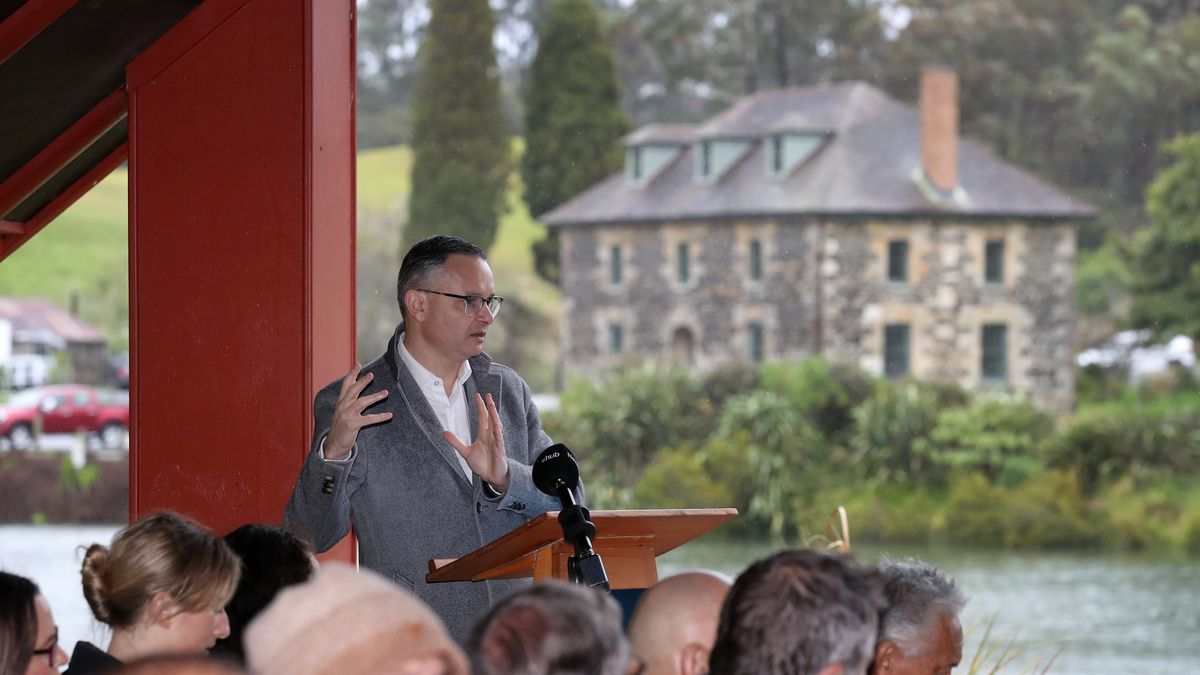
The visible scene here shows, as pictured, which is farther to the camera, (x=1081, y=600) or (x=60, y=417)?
(x=60, y=417)

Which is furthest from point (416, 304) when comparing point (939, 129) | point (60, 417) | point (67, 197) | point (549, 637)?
point (939, 129)

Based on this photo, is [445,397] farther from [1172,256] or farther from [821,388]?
[821,388]

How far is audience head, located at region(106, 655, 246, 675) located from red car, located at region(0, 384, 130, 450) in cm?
3519

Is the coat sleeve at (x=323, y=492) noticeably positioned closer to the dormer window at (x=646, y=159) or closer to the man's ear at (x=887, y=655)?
the man's ear at (x=887, y=655)

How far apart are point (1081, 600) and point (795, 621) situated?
28.8 m

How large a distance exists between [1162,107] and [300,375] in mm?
34215

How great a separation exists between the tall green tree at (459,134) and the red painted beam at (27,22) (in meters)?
30.4

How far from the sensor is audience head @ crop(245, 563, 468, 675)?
4.26 feet

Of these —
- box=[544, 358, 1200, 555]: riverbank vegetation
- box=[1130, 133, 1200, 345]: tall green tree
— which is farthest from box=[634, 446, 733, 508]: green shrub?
box=[1130, 133, 1200, 345]: tall green tree

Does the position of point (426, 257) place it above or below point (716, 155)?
below

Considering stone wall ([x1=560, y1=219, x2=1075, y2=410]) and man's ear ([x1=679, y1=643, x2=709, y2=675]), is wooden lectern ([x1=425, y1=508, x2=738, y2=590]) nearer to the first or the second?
man's ear ([x1=679, y1=643, x2=709, y2=675])

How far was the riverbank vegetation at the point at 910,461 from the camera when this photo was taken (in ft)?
103

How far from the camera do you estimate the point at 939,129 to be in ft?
119

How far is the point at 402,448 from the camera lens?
3189mm
